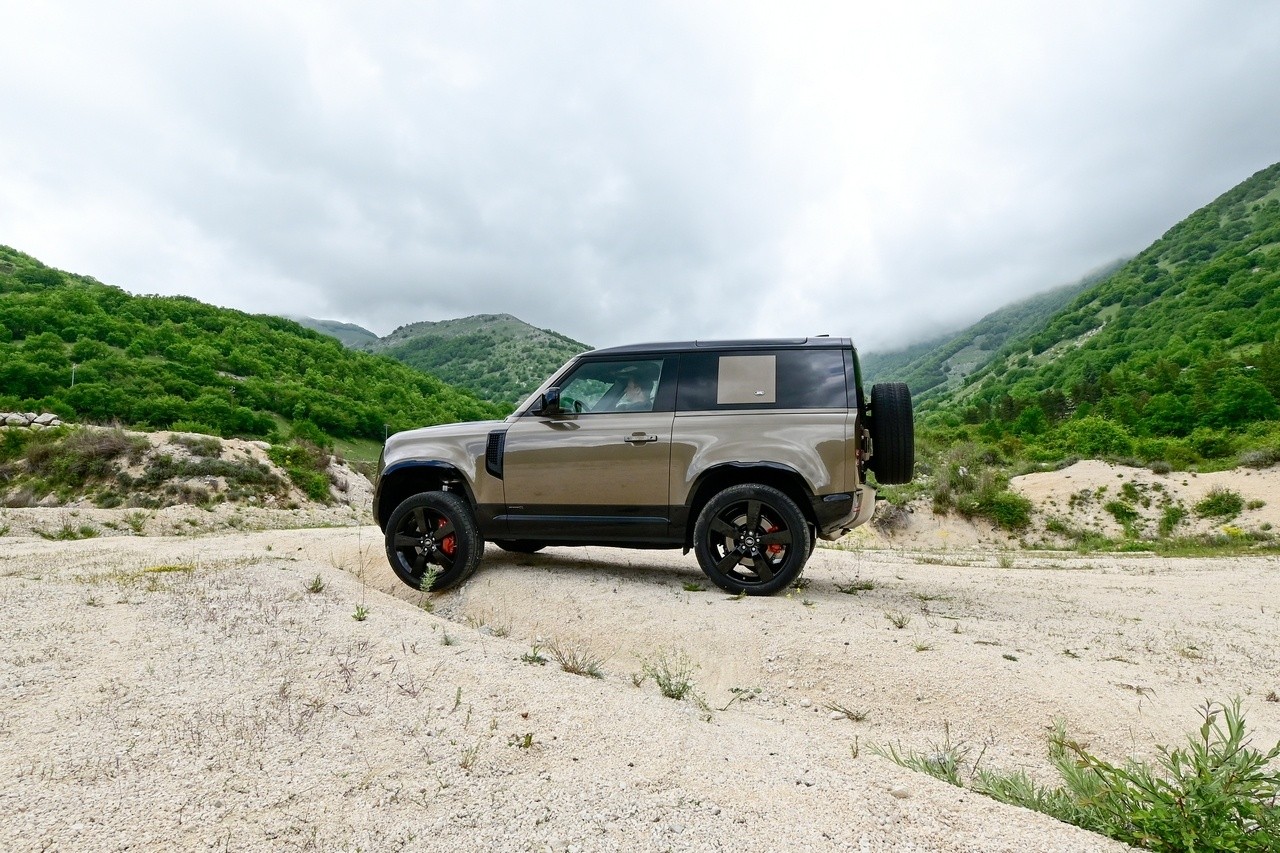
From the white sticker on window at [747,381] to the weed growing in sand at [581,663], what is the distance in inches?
106

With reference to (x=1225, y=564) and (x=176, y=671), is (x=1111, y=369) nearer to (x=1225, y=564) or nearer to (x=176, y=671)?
(x=1225, y=564)

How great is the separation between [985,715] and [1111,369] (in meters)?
101

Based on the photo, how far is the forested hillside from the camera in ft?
99.9

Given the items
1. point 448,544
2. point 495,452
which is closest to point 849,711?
point 495,452

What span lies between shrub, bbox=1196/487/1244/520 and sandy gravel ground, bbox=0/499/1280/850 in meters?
22.5

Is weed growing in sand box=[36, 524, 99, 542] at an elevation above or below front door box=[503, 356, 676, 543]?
below

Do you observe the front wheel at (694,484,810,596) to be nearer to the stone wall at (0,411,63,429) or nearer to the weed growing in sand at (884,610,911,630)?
the weed growing in sand at (884,610,911,630)

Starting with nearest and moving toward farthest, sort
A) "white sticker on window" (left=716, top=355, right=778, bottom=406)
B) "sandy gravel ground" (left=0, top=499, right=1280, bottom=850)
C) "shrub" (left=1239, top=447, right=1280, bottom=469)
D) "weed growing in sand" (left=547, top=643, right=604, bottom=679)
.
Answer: "sandy gravel ground" (left=0, top=499, right=1280, bottom=850)
"weed growing in sand" (left=547, top=643, right=604, bottom=679)
"white sticker on window" (left=716, top=355, right=778, bottom=406)
"shrub" (left=1239, top=447, right=1280, bottom=469)

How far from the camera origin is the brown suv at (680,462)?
5.70 m

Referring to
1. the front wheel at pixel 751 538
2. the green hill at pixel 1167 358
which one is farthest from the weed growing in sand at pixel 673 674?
the green hill at pixel 1167 358

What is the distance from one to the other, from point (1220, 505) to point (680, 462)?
90.2 ft

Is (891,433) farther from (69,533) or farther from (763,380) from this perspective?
(69,533)

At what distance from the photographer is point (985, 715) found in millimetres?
3484

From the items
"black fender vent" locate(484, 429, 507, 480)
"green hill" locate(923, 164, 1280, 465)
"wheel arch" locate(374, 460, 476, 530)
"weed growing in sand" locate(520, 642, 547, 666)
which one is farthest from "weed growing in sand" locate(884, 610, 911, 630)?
"green hill" locate(923, 164, 1280, 465)
